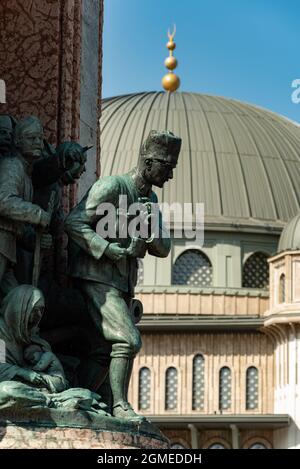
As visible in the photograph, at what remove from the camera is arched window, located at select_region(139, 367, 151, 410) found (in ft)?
276

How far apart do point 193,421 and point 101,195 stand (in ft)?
220

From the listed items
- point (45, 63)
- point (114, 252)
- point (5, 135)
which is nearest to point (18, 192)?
point (5, 135)

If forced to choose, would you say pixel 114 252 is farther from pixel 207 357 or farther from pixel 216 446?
pixel 207 357

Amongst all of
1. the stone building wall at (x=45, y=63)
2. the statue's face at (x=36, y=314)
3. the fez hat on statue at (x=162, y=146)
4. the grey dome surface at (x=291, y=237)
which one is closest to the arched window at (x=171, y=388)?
the grey dome surface at (x=291, y=237)

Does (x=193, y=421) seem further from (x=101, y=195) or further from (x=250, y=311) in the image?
(x=101, y=195)

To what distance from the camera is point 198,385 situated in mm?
84688

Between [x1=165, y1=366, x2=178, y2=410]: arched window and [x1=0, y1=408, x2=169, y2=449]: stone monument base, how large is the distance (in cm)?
7149

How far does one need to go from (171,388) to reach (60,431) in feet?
237

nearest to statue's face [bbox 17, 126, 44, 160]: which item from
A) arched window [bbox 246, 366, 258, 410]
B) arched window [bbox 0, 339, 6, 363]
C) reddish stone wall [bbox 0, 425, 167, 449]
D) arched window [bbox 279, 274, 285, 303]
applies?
arched window [bbox 0, 339, 6, 363]

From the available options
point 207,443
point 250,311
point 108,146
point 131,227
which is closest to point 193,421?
point 207,443

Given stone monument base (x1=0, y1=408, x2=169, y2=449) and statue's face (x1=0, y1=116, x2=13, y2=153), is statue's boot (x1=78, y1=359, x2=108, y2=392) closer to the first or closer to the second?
stone monument base (x1=0, y1=408, x2=169, y2=449)

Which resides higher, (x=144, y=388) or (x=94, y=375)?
(x=144, y=388)

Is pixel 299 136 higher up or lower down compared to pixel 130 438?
higher up

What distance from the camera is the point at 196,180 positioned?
8838cm
